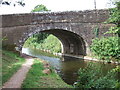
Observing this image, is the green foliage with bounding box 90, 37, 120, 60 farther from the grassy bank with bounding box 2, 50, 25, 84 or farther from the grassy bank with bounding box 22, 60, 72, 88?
the grassy bank with bounding box 22, 60, 72, 88

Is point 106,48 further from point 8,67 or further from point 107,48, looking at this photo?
point 8,67

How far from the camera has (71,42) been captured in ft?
95.0

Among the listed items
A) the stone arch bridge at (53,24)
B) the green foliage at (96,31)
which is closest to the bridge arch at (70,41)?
the stone arch bridge at (53,24)

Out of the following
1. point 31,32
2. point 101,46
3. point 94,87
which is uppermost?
point 31,32

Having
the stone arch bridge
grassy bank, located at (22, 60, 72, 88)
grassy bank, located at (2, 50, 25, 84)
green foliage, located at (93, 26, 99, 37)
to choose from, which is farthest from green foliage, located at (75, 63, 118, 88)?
green foliage, located at (93, 26, 99, 37)

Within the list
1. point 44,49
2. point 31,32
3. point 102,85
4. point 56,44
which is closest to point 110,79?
point 102,85

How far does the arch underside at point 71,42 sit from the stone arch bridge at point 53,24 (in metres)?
0.46

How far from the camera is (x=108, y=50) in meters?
20.3

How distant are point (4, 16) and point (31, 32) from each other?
10.2ft

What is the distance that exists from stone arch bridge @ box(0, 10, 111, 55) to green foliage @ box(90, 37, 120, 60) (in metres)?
1.77

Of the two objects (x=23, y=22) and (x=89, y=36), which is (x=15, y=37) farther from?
(x=89, y=36)

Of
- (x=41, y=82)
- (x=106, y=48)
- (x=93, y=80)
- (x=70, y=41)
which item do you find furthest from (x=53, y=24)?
(x=93, y=80)

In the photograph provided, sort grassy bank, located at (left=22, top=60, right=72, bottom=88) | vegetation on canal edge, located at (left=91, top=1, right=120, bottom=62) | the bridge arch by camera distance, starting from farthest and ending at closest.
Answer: the bridge arch
vegetation on canal edge, located at (left=91, top=1, right=120, bottom=62)
grassy bank, located at (left=22, top=60, right=72, bottom=88)

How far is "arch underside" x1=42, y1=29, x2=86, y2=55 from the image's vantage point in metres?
24.9
